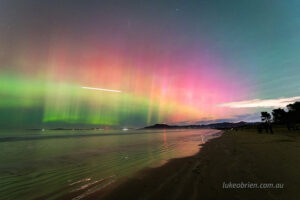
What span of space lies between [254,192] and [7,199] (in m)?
9.05

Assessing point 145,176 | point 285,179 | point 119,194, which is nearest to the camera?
point 119,194

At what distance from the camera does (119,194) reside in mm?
5414

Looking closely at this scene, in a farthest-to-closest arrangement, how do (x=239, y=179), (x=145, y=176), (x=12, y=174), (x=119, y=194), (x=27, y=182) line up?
(x=12, y=174)
(x=145, y=176)
(x=27, y=182)
(x=239, y=179)
(x=119, y=194)

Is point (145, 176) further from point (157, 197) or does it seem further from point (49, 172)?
point (49, 172)

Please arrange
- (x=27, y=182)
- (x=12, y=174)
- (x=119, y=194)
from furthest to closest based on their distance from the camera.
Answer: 1. (x=12, y=174)
2. (x=27, y=182)
3. (x=119, y=194)

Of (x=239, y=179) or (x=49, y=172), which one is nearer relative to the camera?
(x=239, y=179)

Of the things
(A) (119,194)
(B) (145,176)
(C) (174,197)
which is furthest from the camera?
(B) (145,176)

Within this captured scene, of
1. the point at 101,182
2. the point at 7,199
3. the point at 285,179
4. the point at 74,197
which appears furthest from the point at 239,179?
the point at 7,199

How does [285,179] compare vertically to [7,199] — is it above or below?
above

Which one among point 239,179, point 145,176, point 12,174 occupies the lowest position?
point 12,174

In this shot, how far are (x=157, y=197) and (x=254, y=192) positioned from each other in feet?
11.4

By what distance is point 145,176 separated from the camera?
296 inches

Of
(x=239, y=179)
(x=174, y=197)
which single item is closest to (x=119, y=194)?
(x=174, y=197)

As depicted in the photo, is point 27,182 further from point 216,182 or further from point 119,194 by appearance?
point 216,182
